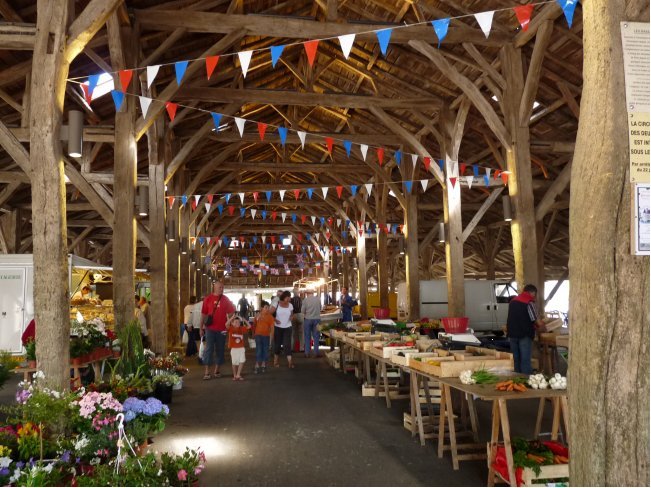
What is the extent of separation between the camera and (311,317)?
11.3 meters

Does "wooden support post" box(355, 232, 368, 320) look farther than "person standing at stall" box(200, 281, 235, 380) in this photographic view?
Yes

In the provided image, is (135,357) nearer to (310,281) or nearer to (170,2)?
(170,2)

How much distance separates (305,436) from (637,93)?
413 centimetres

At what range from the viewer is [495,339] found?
11.2m

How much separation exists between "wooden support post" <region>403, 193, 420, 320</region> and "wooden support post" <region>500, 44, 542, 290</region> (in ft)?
15.6

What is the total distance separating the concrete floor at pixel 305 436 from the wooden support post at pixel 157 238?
2170 millimetres

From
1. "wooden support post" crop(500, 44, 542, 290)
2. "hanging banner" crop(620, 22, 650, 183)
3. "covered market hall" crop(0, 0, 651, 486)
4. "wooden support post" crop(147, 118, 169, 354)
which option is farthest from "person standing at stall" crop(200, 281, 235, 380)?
"hanging banner" crop(620, 22, 650, 183)

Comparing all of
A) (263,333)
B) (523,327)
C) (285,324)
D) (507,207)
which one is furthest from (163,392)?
(507,207)

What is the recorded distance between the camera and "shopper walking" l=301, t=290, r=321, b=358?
36.1ft

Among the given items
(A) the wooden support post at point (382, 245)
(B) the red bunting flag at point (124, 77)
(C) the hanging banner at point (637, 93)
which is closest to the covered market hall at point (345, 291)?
(C) the hanging banner at point (637, 93)

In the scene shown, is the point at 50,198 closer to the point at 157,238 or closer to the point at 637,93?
the point at 637,93

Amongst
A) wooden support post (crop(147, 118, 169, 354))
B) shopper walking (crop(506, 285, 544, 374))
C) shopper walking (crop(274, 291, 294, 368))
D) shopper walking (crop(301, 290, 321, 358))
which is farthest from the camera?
shopper walking (crop(301, 290, 321, 358))

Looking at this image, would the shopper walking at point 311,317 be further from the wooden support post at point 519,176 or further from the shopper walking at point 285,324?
the wooden support post at point 519,176

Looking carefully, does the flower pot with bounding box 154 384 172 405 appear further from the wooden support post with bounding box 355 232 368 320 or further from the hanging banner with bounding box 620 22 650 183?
the wooden support post with bounding box 355 232 368 320
